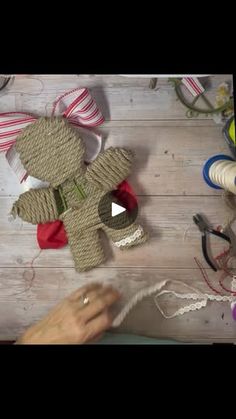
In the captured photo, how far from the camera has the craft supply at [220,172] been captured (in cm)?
97

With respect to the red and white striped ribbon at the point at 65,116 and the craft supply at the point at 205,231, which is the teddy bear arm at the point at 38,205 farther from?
the craft supply at the point at 205,231

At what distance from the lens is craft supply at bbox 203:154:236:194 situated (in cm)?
97

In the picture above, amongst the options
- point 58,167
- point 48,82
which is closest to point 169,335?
point 58,167

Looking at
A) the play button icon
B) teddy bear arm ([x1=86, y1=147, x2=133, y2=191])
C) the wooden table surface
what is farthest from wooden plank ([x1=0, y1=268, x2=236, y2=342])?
teddy bear arm ([x1=86, y1=147, x2=133, y2=191])

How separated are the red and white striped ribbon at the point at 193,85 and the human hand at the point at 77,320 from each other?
21.2 inches

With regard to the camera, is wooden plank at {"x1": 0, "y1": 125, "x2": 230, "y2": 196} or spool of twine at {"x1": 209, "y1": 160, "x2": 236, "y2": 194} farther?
wooden plank at {"x1": 0, "y1": 125, "x2": 230, "y2": 196}

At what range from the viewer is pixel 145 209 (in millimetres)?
1140

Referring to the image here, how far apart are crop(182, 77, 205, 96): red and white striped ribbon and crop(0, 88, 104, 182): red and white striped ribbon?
0.23 m

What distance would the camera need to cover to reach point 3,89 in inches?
44.8

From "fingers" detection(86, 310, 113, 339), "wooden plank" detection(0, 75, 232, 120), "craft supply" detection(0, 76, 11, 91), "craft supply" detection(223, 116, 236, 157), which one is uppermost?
"craft supply" detection(0, 76, 11, 91)

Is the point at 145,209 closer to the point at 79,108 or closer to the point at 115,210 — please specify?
Result: the point at 115,210

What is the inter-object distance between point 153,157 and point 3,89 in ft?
1.37

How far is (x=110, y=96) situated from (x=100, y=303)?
20.5 inches

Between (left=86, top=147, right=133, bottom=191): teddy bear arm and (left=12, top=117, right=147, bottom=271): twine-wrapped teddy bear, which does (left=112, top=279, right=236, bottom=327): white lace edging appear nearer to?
(left=12, top=117, right=147, bottom=271): twine-wrapped teddy bear
